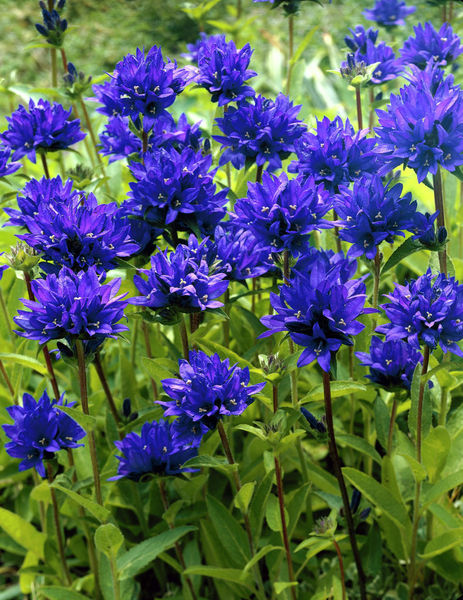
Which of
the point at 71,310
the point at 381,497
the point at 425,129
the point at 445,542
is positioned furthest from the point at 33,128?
the point at 445,542

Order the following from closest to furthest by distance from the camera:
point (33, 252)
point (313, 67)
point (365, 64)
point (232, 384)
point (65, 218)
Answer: point (232, 384), point (65, 218), point (33, 252), point (365, 64), point (313, 67)

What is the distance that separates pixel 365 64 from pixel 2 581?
2.42 meters

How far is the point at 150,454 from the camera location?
2.00 meters

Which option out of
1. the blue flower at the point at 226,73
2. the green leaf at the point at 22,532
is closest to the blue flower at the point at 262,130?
the blue flower at the point at 226,73

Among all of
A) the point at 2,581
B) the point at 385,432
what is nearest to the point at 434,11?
the point at 385,432

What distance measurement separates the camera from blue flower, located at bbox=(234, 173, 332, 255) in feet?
6.11

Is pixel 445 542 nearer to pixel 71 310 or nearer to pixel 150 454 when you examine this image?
pixel 150 454

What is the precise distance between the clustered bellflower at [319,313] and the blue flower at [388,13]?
Result: 218 centimetres

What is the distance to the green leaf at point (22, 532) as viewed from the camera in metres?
2.45

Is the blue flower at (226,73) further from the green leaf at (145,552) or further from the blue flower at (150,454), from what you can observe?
the green leaf at (145,552)

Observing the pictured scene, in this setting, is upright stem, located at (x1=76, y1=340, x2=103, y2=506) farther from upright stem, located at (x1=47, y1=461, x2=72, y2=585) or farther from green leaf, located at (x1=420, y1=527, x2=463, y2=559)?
green leaf, located at (x1=420, y1=527, x2=463, y2=559)

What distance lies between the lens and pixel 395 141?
1.89 meters

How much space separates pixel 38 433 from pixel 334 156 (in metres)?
1.14

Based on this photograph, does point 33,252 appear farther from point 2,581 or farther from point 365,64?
point 2,581
